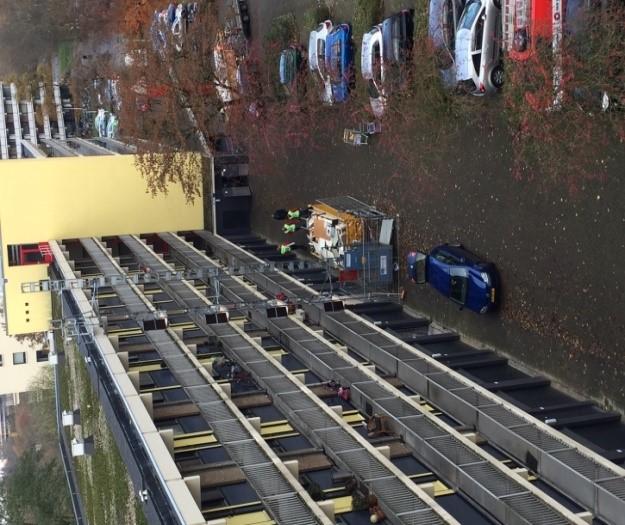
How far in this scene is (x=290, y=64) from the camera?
3206 cm

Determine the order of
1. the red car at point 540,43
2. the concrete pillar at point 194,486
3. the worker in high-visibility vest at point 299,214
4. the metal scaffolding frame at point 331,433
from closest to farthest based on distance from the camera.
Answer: the metal scaffolding frame at point 331,433, the concrete pillar at point 194,486, the red car at point 540,43, the worker in high-visibility vest at point 299,214

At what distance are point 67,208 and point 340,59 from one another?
50.2 feet

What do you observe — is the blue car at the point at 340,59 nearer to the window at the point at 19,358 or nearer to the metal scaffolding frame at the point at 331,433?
the metal scaffolding frame at the point at 331,433

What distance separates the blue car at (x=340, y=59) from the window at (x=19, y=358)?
38.0 metres

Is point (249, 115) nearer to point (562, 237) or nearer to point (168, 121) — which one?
point (168, 121)

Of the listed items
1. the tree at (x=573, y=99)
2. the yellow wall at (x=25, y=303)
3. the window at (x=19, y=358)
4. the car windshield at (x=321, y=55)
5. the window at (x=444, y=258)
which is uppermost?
the car windshield at (x=321, y=55)

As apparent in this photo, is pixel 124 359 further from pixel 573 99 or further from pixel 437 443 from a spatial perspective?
pixel 573 99

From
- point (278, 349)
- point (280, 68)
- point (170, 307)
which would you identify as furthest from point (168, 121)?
point (278, 349)

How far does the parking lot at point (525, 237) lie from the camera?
18.5 meters

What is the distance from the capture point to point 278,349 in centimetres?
2448

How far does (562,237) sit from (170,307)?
1480cm

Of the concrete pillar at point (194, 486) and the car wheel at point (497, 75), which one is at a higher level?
the car wheel at point (497, 75)

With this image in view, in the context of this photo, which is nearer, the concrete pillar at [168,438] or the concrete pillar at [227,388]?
the concrete pillar at [168,438]

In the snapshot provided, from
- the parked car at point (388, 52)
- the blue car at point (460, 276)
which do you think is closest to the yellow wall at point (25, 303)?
the parked car at point (388, 52)
